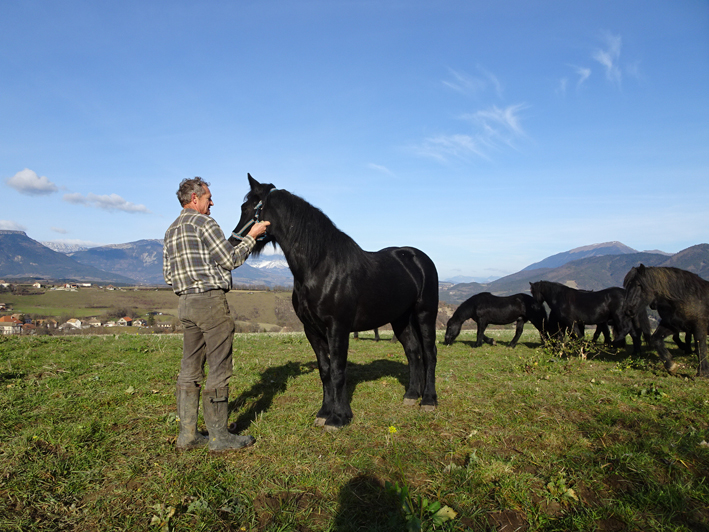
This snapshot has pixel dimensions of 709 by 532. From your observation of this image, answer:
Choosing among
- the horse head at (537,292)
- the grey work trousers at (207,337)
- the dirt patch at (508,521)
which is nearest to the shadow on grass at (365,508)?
the dirt patch at (508,521)

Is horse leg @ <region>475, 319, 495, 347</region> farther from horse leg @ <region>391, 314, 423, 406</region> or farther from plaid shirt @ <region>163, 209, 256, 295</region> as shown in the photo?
plaid shirt @ <region>163, 209, 256, 295</region>

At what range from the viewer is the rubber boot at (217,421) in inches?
150

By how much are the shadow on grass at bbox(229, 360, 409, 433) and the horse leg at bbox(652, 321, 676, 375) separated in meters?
5.14

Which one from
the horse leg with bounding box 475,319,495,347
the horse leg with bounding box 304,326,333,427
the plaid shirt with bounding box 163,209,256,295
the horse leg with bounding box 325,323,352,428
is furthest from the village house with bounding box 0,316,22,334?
the horse leg with bounding box 475,319,495,347

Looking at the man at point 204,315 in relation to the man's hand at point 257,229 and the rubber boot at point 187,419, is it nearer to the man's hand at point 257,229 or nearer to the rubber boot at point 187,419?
the rubber boot at point 187,419

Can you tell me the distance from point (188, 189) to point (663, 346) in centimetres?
916

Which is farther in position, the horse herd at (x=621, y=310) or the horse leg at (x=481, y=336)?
the horse leg at (x=481, y=336)

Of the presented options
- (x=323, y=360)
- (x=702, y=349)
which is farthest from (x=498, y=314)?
(x=323, y=360)

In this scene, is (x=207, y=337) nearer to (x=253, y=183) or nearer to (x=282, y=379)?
(x=253, y=183)

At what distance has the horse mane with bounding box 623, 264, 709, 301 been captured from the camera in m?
7.15

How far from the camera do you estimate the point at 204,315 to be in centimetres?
379

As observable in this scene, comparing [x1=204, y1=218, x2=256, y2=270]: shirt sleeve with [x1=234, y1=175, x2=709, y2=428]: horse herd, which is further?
[x1=234, y1=175, x2=709, y2=428]: horse herd

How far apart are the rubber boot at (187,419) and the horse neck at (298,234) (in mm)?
1814

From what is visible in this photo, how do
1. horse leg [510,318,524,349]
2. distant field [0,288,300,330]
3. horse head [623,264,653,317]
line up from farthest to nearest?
distant field [0,288,300,330] → horse leg [510,318,524,349] → horse head [623,264,653,317]
